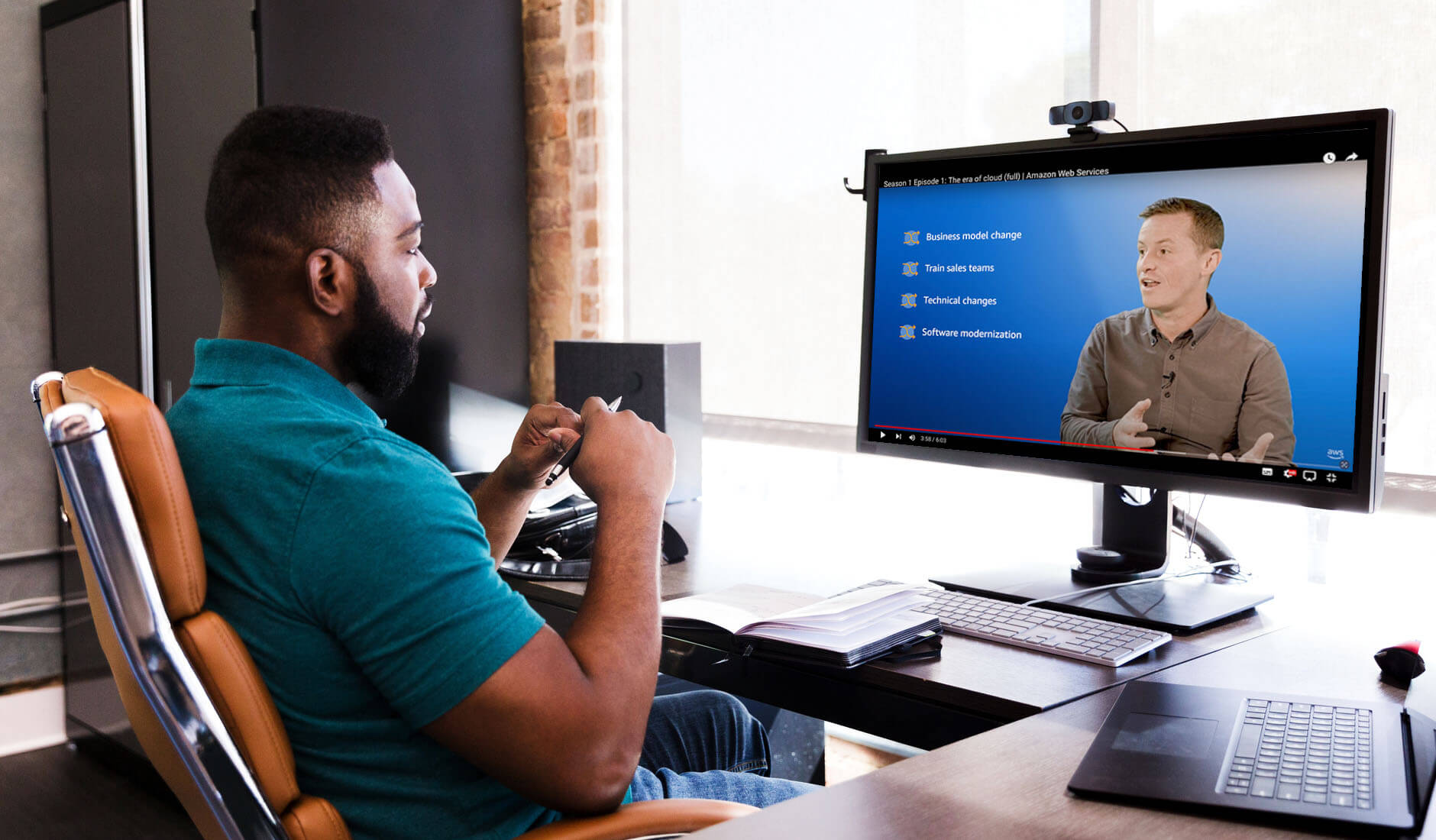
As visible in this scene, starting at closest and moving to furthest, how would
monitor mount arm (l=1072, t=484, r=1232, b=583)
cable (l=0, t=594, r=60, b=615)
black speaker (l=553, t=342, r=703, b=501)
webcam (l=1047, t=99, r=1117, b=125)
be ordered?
1. webcam (l=1047, t=99, r=1117, b=125)
2. monitor mount arm (l=1072, t=484, r=1232, b=583)
3. black speaker (l=553, t=342, r=703, b=501)
4. cable (l=0, t=594, r=60, b=615)

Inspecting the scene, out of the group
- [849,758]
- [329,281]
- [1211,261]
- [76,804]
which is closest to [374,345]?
[329,281]

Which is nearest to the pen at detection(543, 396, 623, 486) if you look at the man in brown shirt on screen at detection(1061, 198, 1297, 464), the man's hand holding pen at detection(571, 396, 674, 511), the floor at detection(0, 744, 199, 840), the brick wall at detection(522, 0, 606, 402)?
the man's hand holding pen at detection(571, 396, 674, 511)

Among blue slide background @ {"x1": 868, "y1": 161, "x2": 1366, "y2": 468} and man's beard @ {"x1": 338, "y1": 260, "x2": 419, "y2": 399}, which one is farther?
blue slide background @ {"x1": 868, "y1": 161, "x2": 1366, "y2": 468}

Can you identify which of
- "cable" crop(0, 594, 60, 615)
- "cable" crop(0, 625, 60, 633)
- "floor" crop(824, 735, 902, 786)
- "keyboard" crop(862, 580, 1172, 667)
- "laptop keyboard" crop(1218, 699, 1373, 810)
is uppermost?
"laptop keyboard" crop(1218, 699, 1373, 810)

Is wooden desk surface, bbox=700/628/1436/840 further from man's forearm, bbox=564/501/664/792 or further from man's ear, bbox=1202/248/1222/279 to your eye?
man's ear, bbox=1202/248/1222/279

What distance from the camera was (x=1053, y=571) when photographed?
1.70 m

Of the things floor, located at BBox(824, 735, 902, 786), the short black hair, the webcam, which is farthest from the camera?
floor, located at BBox(824, 735, 902, 786)

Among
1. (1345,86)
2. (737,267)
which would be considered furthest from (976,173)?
(737,267)

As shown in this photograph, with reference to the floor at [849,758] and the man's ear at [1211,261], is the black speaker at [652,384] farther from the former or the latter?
the man's ear at [1211,261]

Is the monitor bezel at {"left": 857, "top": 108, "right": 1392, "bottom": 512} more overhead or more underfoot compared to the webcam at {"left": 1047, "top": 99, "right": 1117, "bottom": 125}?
more underfoot

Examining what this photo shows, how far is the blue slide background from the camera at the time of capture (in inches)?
54.2

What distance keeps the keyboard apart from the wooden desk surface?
93mm

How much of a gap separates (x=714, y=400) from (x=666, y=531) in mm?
1066

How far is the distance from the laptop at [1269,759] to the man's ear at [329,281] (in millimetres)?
818
